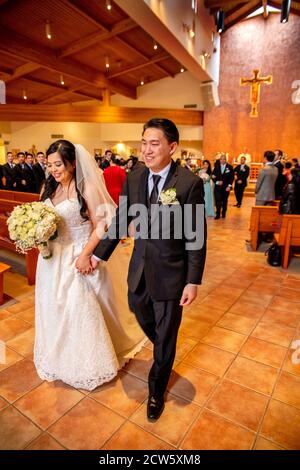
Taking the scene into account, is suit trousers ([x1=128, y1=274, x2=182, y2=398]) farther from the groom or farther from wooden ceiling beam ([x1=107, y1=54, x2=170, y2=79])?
wooden ceiling beam ([x1=107, y1=54, x2=170, y2=79])

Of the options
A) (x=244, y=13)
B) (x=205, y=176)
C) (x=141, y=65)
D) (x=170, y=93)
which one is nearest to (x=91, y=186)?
(x=205, y=176)

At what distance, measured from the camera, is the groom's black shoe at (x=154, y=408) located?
6.05ft

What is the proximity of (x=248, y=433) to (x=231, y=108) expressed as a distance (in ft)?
47.1

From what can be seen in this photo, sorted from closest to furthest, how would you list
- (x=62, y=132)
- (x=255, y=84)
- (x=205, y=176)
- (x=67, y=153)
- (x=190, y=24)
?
(x=67, y=153) → (x=205, y=176) → (x=190, y=24) → (x=255, y=84) → (x=62, y=132)

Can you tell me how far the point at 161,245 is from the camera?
1.68 meters

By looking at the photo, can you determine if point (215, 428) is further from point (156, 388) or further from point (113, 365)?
point (113, 365)

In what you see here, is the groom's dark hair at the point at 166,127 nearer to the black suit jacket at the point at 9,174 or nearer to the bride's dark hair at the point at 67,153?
the bride's dark hair at the point at 67,153

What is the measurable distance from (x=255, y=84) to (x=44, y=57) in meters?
8.19

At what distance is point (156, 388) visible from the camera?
1.86 meters

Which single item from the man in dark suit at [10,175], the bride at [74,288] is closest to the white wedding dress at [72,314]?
the bride at [74,288]

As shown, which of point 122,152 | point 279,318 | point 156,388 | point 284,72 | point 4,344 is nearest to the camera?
point 156,388

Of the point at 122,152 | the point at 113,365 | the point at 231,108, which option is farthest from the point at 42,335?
the point at 122,152

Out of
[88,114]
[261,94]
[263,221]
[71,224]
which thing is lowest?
[263,221]

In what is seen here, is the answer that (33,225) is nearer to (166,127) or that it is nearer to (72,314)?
(72,314)
